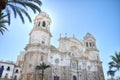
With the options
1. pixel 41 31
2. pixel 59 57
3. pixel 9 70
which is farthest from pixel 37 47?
pixel 9 70

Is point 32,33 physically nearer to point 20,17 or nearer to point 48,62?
point 48,62

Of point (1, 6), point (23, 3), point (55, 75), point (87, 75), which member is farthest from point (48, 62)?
point (1, 6)

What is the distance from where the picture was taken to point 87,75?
46.1m

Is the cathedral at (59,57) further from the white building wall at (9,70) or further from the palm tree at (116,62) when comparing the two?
the palm tree at (116,62)

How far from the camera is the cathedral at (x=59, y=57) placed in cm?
3688

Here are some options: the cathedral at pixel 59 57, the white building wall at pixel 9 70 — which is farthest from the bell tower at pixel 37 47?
the white building wall at pixel 9 70

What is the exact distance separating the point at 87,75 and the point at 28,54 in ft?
74.5

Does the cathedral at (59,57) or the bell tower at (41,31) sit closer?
the cathedral at (59,57)

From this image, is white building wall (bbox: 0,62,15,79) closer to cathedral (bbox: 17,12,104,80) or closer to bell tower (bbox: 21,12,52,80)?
cathedral (bbox: 17,12,104,80)

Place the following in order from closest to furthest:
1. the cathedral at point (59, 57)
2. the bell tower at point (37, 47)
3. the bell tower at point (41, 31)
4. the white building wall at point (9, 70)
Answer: the bell tower at point (37, 47)
the cathedral at point (59, 57)
the bell tower at point (41, 31)
the white building wall at point (9, 70)

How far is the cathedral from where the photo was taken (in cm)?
3688

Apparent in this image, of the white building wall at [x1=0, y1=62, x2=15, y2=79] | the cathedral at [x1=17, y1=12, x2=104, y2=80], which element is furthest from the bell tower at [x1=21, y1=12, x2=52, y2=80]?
the white building wall at [x1=0, y1=62, x2=15, y2=79]

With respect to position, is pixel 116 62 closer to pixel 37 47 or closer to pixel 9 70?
pixel 37 47

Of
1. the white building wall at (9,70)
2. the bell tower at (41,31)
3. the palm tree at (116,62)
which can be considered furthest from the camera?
the white building wall at (9,70)
